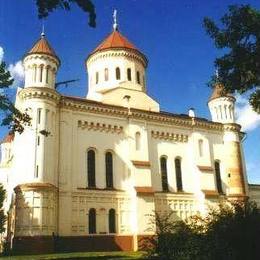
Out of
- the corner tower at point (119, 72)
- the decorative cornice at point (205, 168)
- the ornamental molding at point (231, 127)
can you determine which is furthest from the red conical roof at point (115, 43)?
the decorative cornice at point (205, 168)

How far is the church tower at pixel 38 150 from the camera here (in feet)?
88.1

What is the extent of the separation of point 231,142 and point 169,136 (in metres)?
6.81

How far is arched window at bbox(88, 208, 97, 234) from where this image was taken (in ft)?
98.1

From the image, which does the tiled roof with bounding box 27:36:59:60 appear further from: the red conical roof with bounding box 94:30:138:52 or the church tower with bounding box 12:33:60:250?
the red conical roof with bounding box 94:30:138:52

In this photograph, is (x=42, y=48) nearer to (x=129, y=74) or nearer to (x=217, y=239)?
(x=129, y=74)

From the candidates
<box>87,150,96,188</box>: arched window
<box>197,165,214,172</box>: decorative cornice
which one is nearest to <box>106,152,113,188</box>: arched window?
<box>87,150,96,188</box>: arched window

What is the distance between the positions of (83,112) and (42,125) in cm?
397

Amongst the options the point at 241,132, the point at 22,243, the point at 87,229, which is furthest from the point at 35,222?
the point at 241,132

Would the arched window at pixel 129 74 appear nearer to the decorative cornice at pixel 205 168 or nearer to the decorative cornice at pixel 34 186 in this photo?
the decorative cornice at pixel 205 168

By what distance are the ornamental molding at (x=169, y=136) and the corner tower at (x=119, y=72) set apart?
365 cm

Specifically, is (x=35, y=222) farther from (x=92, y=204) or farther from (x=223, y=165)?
(x=223, y=165)

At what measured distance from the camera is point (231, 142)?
1535 inches

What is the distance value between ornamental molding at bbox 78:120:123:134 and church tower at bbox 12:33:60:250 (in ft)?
7.19

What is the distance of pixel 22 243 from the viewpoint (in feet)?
85.5
